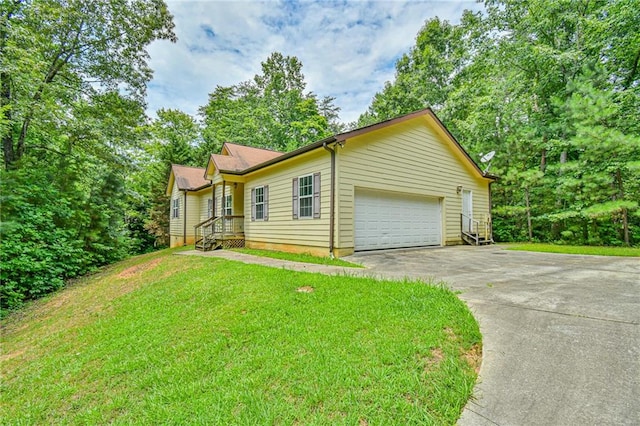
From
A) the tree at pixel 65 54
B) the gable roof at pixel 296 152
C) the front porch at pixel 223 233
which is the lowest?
the front porch at pixel 223 233

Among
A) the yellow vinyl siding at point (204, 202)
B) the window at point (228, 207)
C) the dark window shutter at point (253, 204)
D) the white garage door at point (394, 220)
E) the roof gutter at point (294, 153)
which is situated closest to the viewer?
the roof gutter at point (294, 153)

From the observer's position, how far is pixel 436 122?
33.7 feet

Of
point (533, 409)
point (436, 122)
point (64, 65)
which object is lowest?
point (533, 409)

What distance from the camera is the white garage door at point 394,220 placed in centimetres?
859

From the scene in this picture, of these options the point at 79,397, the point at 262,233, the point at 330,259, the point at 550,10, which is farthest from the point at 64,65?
the point at 550,10

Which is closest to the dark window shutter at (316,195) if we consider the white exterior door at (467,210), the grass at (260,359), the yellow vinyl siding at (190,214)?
the grass at (260,359)

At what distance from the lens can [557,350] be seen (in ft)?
7.75

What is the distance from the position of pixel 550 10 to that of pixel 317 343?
16646mm

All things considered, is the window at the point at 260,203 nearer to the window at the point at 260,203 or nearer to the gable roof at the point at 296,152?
the window at the point at 260,203

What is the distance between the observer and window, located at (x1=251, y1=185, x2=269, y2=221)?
10.8m

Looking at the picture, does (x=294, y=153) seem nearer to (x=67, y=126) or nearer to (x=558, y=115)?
(x=67, y=126)

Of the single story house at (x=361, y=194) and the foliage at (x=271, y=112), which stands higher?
the foliage at (x=271, y=112)

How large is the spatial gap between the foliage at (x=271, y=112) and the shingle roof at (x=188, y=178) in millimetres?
5567

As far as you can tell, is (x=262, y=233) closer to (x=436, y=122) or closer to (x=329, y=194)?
(x=329, y=194)
